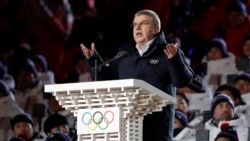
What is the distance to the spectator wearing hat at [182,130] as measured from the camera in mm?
12445

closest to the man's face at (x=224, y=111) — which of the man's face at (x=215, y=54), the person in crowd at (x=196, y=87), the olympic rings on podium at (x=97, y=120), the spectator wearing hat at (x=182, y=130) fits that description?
the spectator wearing hat at (x=182, y=130)

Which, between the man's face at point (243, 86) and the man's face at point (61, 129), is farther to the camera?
the man's face at point (243, 86)

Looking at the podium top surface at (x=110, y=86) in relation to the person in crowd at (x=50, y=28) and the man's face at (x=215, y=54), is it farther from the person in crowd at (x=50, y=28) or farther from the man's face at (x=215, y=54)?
the person in crowd at (x=50, y=28)

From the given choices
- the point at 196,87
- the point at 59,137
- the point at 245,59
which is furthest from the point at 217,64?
the point at 59,137

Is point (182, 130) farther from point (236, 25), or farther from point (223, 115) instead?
point (236, 25)

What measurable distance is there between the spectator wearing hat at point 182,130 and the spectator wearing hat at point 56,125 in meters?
1.08

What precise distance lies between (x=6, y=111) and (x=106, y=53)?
334cm

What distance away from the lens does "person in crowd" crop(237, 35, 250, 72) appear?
15211 millimetres

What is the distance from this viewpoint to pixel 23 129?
42.9 ft

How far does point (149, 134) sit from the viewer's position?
9062mm

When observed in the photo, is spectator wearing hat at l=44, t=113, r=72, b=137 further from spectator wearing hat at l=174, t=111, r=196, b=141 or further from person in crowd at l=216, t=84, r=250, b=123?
person in crowd at l=216, t=84, r=250, b=123

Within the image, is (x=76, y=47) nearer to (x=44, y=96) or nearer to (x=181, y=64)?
(x=44, y=96)

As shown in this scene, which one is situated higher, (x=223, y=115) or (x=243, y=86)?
(x=243, y=86)

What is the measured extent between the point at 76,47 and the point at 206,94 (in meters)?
3.83
